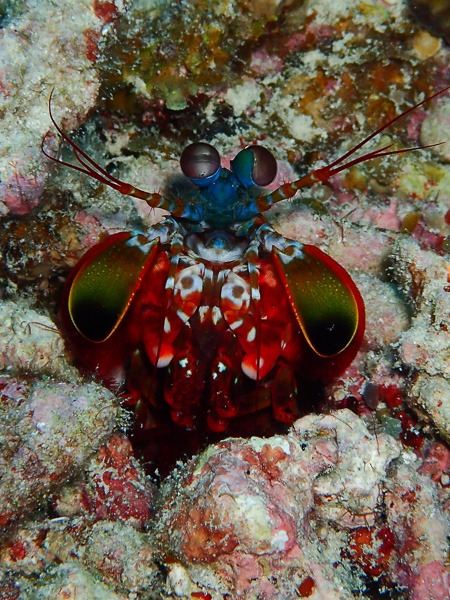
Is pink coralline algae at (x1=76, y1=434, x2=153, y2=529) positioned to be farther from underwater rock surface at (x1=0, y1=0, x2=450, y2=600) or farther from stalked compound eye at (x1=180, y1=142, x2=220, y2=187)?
stalked compound eye at (x1=180, y1=142, x2=220, y2=187)

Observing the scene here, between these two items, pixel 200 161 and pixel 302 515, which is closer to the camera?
pixel 302 515

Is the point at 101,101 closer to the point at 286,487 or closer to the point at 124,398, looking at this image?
the point at 124,398

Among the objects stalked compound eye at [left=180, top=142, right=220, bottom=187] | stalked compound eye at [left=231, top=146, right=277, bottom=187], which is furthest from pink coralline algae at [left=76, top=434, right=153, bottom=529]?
stalked compound eye at [left=231, top=146, right=277, bottom=187]

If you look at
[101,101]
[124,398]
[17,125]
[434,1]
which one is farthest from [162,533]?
[434,1]

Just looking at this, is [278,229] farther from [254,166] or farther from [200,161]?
[200,161]

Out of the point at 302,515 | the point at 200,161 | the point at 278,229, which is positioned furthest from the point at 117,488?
the point at 278,229

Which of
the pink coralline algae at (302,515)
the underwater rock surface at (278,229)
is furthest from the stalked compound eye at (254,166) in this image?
the pink coralline algae at (302,515)
